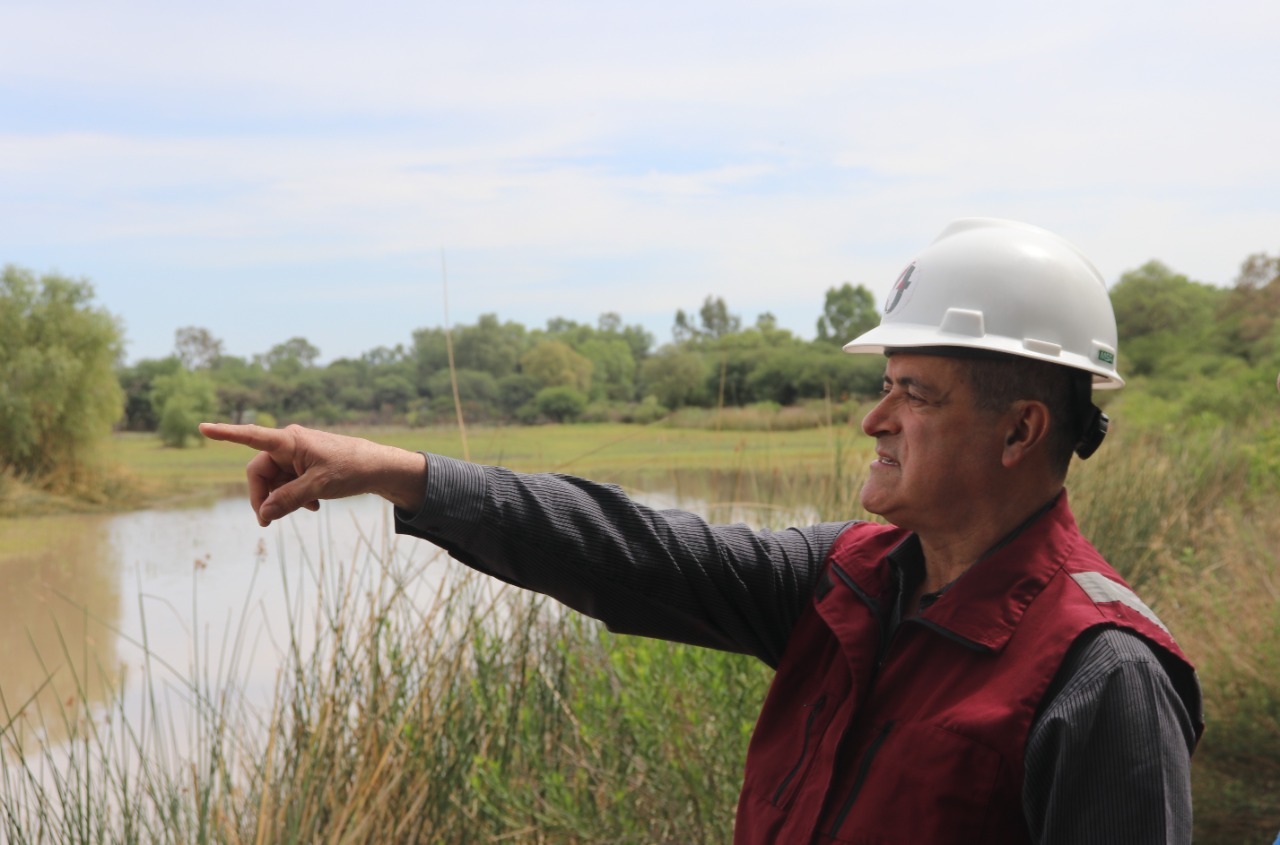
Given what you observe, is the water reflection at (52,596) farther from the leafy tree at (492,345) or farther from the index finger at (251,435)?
the index finger at (251,435)

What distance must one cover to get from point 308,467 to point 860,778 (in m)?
0.78

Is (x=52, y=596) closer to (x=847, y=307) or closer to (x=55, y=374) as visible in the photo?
(x=55, y=374)

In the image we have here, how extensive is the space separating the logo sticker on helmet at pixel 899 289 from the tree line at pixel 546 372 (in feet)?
15.6

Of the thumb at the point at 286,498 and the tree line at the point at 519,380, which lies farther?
the tree line at the point at 519,380

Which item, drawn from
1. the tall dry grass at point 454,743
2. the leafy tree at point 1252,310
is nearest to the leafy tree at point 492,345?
the tall dry grass at point 454,743

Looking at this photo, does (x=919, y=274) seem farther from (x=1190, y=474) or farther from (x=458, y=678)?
(x=1190, y=474)

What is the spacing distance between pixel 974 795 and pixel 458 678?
9.75 feet

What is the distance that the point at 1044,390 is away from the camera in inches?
60.7

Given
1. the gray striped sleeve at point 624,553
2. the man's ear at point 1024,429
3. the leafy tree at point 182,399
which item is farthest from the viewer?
the leafy tree at point 182,399

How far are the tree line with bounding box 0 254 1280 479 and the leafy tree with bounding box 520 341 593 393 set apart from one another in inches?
1.2

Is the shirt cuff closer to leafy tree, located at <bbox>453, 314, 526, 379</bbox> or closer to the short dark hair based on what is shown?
the short dark hair

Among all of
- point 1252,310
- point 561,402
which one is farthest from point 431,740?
point 1252,310

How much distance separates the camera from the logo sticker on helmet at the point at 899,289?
5.58 ft

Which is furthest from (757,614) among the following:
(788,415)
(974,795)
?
(788,415)
